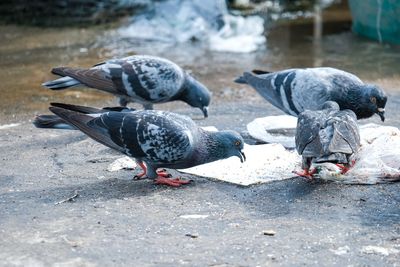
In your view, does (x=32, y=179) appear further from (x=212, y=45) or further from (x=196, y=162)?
(x=212, y=45)

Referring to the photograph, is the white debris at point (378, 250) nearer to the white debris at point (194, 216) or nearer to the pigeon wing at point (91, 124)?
the white debris at point (194, 216)

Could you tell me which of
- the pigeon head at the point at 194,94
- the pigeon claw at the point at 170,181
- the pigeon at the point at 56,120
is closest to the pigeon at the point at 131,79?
the pigeon head at the point at 194,94

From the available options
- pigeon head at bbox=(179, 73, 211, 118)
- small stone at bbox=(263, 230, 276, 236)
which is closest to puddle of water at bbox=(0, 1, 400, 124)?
pigeon head at bbox=(179, 73, 211, 118)

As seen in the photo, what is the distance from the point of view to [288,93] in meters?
6.25

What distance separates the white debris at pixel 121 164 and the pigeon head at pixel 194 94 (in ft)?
4.36

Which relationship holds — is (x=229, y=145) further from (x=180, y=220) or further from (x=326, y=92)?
(x=326, y=92)

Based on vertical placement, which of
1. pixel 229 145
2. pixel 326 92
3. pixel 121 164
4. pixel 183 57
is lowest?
pixel 183 57

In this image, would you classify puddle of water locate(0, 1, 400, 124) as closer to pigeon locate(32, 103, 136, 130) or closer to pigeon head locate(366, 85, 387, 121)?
pigeon locate(32, 103, 136, 130)

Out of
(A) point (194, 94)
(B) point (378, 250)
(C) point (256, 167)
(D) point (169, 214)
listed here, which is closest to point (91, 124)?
(D) point (169, 214)

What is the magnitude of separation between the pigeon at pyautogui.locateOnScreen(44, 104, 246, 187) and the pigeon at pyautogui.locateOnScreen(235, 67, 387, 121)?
1.02m

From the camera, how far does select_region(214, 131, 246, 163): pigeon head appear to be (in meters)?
5.31

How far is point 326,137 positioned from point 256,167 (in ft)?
2.46

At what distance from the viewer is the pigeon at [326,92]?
5941 millimetres

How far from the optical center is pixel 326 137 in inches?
201
